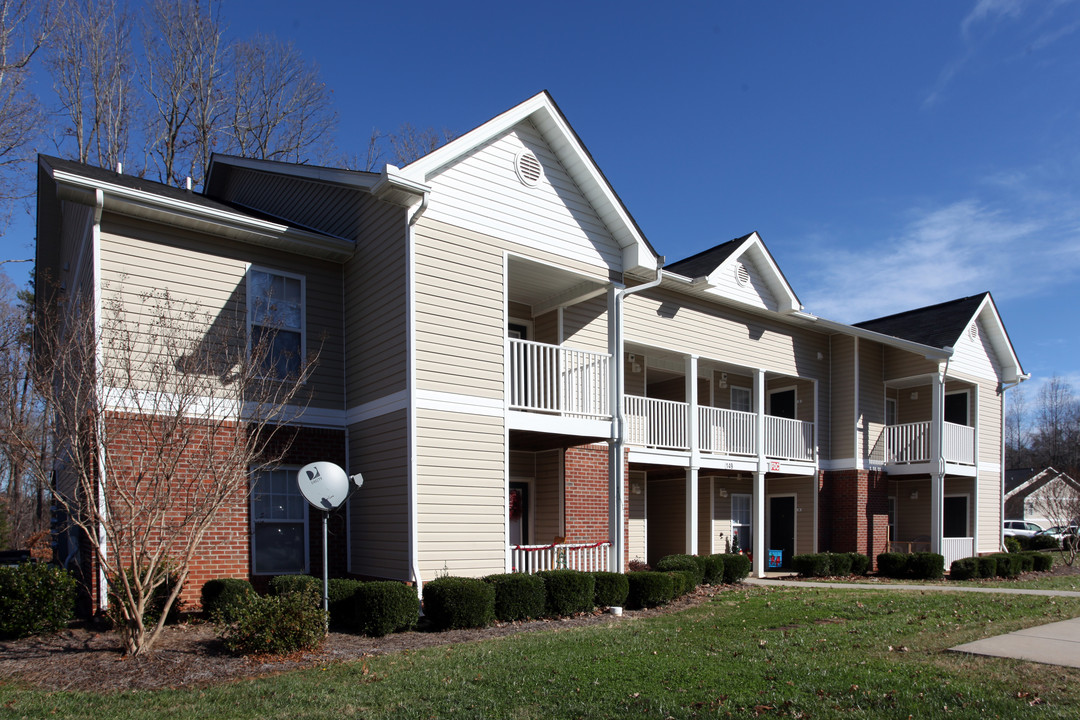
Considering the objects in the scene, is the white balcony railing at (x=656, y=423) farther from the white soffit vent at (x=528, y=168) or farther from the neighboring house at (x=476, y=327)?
the white soffit vent at (x=528, y=168)

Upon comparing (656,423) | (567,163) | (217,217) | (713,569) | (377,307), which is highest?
(567,163)

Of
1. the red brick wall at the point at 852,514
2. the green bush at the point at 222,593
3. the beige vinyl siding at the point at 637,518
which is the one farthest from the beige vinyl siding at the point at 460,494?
the red brick wall at the point at 852,514

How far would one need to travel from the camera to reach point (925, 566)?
1991cm

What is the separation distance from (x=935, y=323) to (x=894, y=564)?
Answer: 8007mm

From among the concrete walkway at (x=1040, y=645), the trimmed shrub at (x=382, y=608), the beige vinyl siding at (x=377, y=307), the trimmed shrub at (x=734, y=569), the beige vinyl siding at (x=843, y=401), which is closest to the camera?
the concrete walkway at (x=1040, y=645)

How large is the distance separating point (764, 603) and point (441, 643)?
6077 millimetres

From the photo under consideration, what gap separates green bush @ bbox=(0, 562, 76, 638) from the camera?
376 inches

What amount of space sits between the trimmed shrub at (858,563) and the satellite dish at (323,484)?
47.6 feet

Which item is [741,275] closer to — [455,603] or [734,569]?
[734,569]

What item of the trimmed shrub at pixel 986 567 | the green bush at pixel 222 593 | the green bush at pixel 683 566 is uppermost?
the green bush at pixel 222 593

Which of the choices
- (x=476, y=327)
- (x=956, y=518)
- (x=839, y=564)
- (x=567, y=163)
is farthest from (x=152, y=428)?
(x=956, y=518)

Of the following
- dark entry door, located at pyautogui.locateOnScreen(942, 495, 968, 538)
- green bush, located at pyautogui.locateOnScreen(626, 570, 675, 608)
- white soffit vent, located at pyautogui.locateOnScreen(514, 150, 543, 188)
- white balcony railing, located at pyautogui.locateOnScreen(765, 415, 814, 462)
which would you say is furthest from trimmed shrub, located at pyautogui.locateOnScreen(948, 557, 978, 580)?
white soffit vent, located at pyautogui.locateOnScreen(514, 150, 543, 188)

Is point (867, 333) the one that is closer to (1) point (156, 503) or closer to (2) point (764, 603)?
(2) point (764, 603)

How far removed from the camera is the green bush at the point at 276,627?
28.7ft
